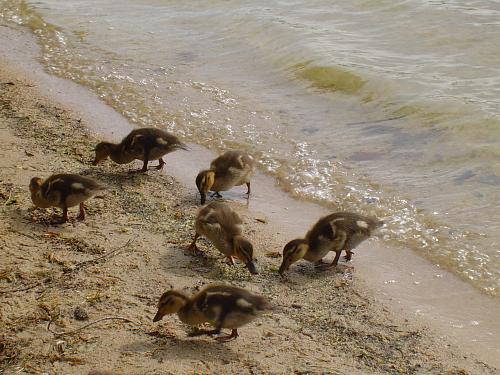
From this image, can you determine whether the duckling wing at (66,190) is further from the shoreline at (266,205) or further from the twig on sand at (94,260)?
the twig on sand at (94,260)

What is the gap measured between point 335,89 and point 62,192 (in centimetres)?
558

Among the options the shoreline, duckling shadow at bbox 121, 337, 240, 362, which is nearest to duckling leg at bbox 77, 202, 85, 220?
the shoreline

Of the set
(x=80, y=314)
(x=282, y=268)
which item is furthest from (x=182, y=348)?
(x=282, y=268)

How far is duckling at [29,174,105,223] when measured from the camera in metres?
5.72

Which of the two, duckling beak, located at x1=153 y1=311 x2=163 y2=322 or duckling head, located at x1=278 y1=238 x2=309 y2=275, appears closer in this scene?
duckling beak, located at x1=153 y1=311 x2=163 y2=322

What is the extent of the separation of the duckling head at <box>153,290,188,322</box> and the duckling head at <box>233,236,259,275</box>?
0.99 m

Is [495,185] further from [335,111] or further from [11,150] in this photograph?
[11,150]

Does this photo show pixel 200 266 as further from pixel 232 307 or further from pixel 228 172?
pixel 228 172

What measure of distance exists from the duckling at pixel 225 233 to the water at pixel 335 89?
5.17ft

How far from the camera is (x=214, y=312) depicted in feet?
14.4

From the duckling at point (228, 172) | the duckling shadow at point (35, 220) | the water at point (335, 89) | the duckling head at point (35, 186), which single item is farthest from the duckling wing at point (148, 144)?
the duckling head at point (35, 186)

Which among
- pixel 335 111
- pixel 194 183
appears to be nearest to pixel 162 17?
pixel 335 111

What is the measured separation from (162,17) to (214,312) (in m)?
10.6

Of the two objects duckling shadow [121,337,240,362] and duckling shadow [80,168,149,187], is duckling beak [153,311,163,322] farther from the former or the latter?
duckling shadow [80,168,149,187]
